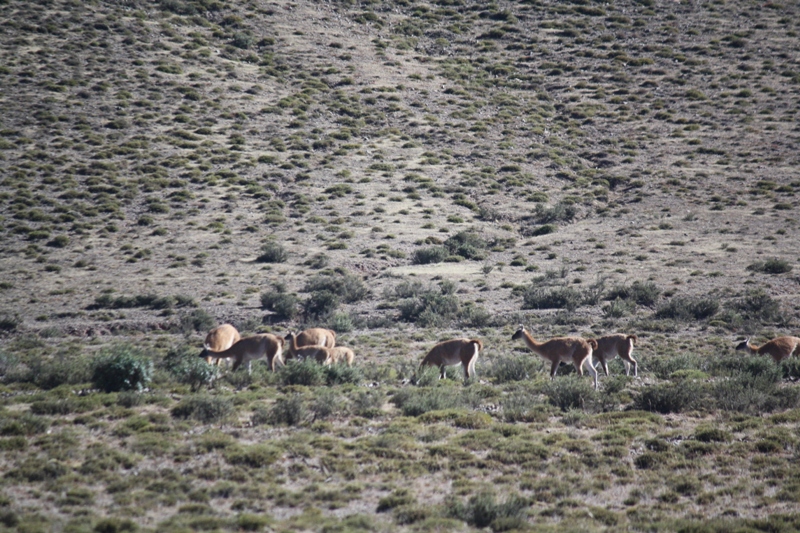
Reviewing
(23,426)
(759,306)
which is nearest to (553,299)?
(759,306)

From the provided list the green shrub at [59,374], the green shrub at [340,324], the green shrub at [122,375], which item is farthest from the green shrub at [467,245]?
the green shrub at [122,375]

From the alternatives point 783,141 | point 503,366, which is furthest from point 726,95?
point 503,366

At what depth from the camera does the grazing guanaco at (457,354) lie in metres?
16.4

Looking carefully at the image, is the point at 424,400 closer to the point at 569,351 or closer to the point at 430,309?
the point at 569,351

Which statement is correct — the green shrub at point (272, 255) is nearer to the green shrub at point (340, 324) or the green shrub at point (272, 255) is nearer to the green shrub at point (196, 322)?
the green shrub at point (196, 322)

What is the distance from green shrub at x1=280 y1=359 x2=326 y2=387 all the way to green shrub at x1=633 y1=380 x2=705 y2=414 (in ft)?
21.0

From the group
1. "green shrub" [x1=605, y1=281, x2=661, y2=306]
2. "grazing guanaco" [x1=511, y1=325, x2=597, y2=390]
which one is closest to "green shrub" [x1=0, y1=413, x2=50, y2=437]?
"grazing guanaco" [x1=511, y1=325, x2=597, y2=390]

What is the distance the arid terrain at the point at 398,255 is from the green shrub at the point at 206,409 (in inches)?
2.2

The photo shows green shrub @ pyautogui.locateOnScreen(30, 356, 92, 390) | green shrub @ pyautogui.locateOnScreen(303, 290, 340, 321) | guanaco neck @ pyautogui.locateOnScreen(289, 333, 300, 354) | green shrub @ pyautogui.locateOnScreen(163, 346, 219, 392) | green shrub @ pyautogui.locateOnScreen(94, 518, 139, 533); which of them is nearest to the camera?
green shrub @ pyautogui.locateOnScreen(94, 518, 139, 533)

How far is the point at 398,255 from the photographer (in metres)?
34.2

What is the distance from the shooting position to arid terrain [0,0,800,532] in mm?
10000

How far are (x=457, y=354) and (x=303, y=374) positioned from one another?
3.53 meters

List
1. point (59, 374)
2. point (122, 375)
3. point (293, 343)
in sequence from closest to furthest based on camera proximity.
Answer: point (122, 375)
point (59, 374)
point (293, 343)

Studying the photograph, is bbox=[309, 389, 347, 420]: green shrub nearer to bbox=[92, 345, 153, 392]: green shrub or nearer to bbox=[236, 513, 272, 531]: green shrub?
bbox=[92, 345, 153, 392]: green shrub
